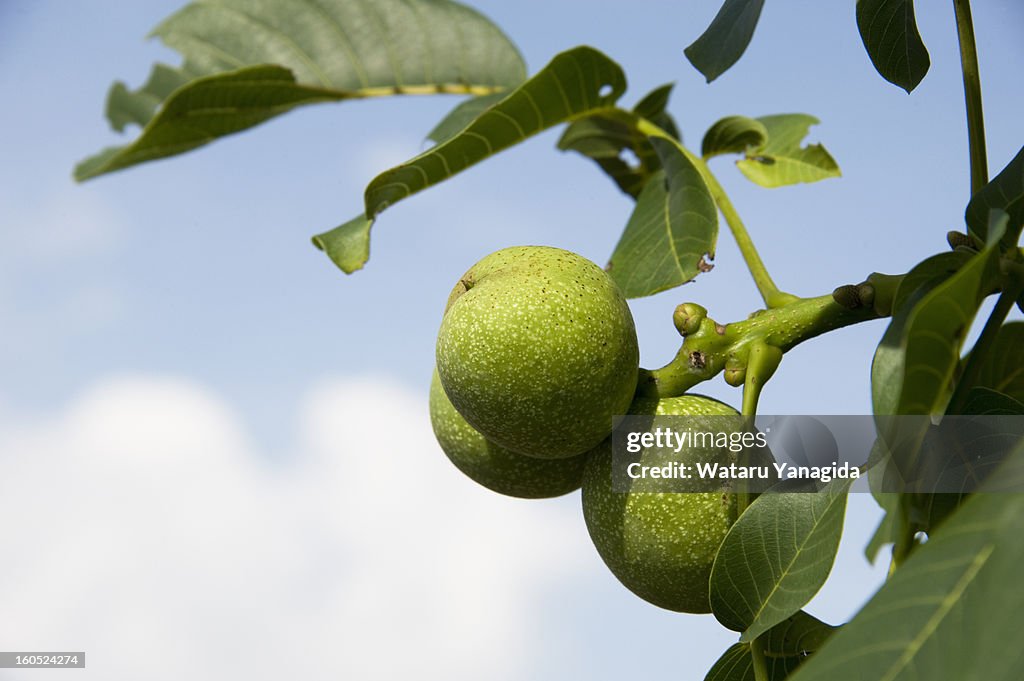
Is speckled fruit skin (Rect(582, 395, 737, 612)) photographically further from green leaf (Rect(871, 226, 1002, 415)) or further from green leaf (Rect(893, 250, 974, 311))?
green leaf (Rect(871, 226, 1002, 415))

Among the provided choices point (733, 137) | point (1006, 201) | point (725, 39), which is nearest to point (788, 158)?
point (733, 137)

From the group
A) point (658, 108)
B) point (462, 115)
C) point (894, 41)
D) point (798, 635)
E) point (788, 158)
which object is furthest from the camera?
point (658, 108)

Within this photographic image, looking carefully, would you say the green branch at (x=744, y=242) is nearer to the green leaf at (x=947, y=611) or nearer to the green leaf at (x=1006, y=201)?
the green leaf at (x=1006, y=201)

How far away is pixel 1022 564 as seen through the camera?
1.98 ft

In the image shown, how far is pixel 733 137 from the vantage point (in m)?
1.70

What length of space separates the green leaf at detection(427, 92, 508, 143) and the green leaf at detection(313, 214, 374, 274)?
261 millimetres

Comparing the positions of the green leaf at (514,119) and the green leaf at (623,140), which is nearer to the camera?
the green leaf at (514,119)

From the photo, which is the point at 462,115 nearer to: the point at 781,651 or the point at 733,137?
the point at 733,137

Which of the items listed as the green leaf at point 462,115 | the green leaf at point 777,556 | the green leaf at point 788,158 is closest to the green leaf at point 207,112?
the green leaf at point 462,115

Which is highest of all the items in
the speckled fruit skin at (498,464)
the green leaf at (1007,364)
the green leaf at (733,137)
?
the green leaf at (733,137)

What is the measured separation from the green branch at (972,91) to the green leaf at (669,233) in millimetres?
322

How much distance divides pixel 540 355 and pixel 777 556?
334 millimetres

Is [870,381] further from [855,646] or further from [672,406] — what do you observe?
[672,406]

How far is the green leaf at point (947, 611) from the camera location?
0.59 m
